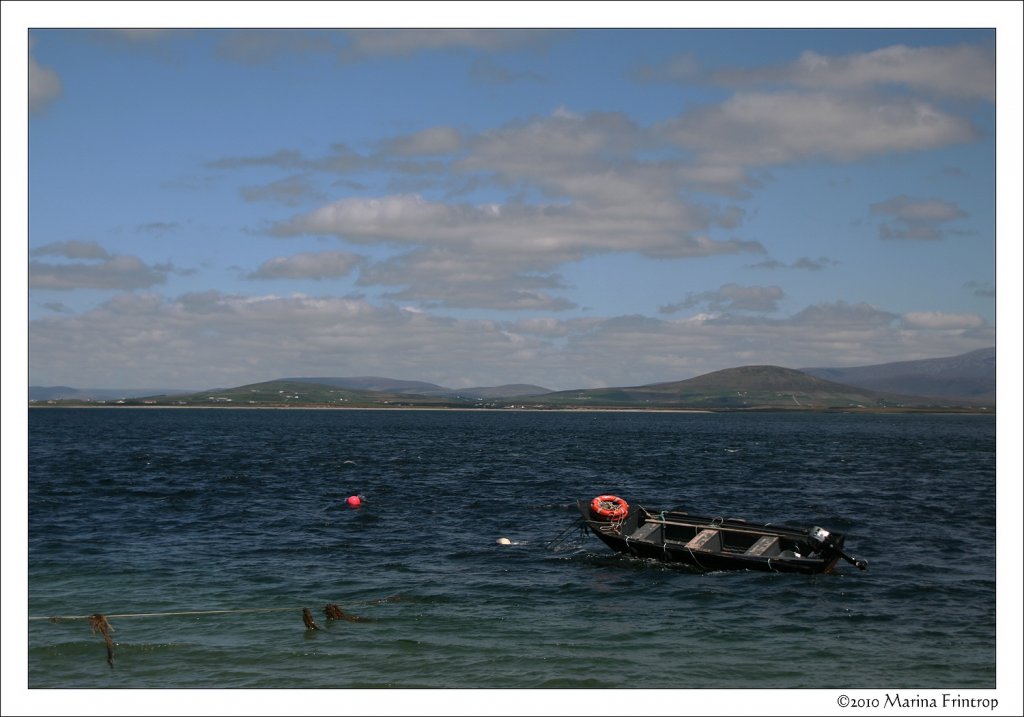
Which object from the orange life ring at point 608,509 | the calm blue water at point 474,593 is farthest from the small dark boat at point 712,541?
the calm blue water at point 474,593

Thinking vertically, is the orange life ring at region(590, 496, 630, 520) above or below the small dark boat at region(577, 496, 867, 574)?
above

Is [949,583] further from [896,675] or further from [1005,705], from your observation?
[1005,705]

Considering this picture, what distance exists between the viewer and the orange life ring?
4106 cm

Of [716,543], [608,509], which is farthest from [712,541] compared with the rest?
[608,509]

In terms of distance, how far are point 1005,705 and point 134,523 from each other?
135 feet

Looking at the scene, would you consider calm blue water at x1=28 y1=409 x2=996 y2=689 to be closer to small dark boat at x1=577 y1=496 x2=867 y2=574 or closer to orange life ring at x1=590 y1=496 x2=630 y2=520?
small dark boat at x1=577 y1=496 x2=867 y2=574

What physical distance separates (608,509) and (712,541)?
4.84 metres

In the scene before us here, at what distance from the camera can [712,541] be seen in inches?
1539

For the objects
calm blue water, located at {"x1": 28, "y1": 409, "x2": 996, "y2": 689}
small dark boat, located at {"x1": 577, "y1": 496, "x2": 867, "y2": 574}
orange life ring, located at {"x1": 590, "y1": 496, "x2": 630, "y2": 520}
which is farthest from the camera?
orange life ring, located at {"x1": 590, "y1": 496, "x2": 630, "y2": 520}

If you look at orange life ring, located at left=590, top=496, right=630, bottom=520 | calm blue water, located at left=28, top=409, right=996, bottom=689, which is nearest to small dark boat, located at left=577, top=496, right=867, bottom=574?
orange life ring, located at left=590, top=496, right=630, bottom=520

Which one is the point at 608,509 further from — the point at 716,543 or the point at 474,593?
the point at 474,593

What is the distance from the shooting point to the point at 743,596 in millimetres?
32875

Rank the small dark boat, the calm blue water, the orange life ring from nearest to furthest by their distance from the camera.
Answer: the calm blue water, the small dark boat, the orange life ring

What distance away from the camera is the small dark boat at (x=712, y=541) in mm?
36125
